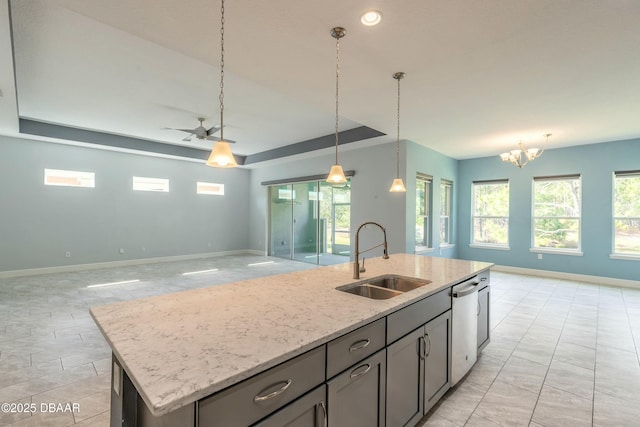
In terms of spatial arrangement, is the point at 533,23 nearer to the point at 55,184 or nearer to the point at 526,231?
the point at 526,231

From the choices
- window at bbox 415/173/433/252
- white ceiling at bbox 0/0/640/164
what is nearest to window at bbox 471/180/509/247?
window at bbox 415/173/433/252

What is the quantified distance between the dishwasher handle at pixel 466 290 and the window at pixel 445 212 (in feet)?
16.0

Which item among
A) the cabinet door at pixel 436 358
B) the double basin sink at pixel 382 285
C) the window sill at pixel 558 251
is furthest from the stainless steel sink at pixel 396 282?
the window sill at pixel 558 251

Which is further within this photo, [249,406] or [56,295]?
[56,295]

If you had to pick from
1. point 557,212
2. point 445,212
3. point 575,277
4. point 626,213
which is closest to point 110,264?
point 445,212

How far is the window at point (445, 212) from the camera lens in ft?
23.5

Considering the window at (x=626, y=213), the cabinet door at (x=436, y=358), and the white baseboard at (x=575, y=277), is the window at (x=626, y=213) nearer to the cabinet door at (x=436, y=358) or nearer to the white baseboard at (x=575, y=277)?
the white baseboard at (x=575, y=277)

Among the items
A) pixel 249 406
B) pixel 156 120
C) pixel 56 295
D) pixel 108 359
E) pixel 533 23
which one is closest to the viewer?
pixel 249 406

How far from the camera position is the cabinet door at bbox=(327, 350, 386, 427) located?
127 centimetres

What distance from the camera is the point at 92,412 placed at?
2.03 meters

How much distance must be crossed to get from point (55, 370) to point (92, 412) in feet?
2.80

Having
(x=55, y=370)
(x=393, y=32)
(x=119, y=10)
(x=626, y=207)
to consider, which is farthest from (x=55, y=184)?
(x=626, y=207)

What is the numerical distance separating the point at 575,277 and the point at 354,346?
690 cm

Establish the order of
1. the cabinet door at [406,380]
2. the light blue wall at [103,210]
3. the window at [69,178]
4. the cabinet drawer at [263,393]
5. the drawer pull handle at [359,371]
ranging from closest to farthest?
the cabinet drawer at [263,393] → the drawer pull handle at [359,371] → the cabinet door at [406,380] → the light blue wall at [103,210] → the window at [69,178]
